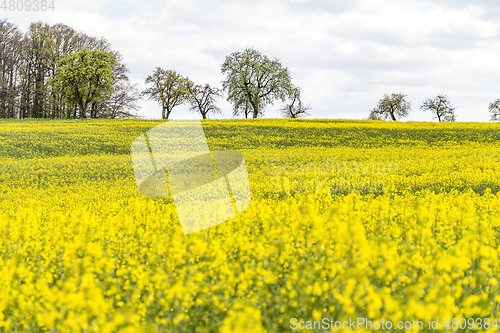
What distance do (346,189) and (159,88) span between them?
50.9 metres

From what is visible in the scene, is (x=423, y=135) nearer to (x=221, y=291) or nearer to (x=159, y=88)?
(x=221, y=291)

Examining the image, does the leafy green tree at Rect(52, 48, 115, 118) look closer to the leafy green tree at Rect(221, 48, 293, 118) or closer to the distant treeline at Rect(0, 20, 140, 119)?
the distant treeline at Rect(0, 20, 140, 119)

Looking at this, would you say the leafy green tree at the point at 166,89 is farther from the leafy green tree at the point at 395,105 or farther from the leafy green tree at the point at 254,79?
the leafy green tree at the point at 395,105

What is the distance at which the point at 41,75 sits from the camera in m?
55.4

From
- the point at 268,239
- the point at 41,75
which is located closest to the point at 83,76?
the point at 41,75

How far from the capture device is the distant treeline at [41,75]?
51781 mm

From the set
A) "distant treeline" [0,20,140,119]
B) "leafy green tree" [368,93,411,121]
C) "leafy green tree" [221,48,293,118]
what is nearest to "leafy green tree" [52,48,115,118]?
"distant treeline" [0,20,140,119]

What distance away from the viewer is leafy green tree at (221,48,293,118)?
56125mm

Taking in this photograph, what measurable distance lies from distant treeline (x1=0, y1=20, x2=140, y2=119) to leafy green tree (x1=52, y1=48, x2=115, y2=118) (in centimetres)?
213

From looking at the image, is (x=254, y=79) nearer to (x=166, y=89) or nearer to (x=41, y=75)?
(x=166, y=89)

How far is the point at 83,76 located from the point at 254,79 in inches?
928

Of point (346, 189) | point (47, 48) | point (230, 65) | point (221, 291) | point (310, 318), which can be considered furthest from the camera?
point (230, 65)

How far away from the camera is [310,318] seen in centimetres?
338

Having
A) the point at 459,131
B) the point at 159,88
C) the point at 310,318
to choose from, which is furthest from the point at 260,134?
the point at 159,88
